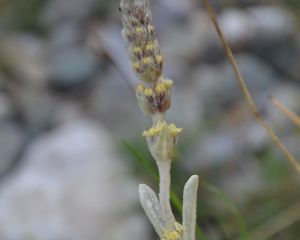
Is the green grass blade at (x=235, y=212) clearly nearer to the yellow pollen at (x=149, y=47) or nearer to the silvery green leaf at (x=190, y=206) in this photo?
the silvery green leaf at (x=190, y=206)

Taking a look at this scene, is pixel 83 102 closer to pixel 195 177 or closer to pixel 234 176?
pixel 234 176

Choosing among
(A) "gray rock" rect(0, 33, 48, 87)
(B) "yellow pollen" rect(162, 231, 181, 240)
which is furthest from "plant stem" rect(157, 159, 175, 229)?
(A) "gray rock" rect(0, 33, 48, 87)

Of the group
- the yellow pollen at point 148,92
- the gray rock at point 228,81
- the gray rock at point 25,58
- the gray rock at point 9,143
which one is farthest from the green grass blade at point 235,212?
the gray rock at point 25,58

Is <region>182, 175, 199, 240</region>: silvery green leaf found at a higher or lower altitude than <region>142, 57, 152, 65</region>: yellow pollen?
lower

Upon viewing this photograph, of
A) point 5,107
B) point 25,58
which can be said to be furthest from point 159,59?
point 25,58

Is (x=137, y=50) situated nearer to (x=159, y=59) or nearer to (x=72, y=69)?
(x=159, y=59)

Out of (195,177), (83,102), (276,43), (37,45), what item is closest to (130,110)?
(83,102)

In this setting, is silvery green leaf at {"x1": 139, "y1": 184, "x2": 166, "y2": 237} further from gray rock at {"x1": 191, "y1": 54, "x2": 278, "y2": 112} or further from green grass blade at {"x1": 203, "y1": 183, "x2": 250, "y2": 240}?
gray rock at {"x1": 191, "y1": 54, "x2": 278, "y2": 112}
